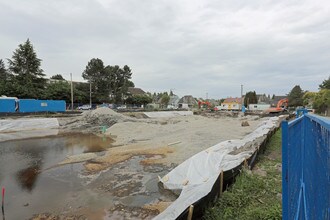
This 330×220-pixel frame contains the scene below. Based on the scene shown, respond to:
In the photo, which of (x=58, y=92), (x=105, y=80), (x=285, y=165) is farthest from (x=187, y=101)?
(x=285, y=165)

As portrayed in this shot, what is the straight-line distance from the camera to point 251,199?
16.7 ft

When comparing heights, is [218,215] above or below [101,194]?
above

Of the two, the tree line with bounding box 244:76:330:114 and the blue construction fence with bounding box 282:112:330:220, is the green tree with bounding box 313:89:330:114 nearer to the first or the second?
the tree line with bounding box 244:76:330:114

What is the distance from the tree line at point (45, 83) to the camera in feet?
137

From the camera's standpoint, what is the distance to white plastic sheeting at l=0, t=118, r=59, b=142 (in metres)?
19.4

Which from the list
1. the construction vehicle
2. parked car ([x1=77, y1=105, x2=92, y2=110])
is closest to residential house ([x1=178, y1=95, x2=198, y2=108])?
the construction vehicle

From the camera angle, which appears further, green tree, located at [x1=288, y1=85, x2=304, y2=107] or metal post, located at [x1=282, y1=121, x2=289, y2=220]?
green tree, located at [x1=288, y1=85, x2=304, y2=107]

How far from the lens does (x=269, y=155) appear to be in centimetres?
985

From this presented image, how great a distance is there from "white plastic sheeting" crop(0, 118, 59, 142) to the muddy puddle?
8236mm

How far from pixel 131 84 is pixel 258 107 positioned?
136ft

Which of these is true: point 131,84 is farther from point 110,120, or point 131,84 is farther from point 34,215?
point 34,215

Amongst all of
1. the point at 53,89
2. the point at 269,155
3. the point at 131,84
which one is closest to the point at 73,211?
the point at 269,155

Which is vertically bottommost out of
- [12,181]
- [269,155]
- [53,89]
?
[12,181]

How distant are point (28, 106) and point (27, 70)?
1464 centimetres
